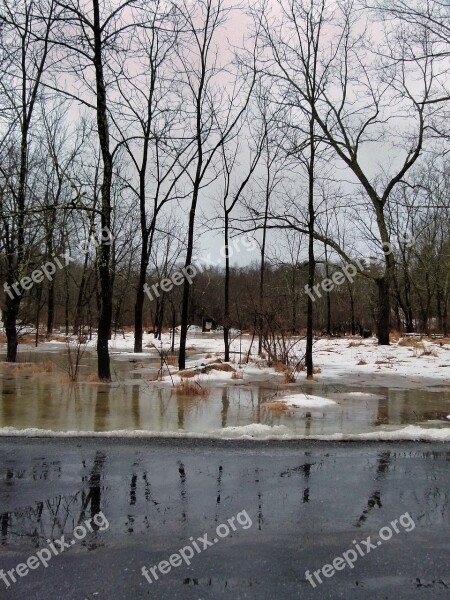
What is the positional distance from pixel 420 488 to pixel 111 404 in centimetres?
538

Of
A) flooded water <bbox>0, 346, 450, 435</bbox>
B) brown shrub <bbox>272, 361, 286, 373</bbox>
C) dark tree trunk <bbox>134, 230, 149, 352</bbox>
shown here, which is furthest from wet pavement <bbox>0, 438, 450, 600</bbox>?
dark tree trunk <bbox>134, 230, 149, 352</bbox>

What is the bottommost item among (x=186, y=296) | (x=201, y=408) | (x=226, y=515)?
(x=226, y=515)

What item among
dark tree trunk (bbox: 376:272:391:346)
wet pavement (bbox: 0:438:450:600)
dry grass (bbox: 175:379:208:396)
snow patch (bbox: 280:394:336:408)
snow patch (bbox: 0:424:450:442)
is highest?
dark tree trunk (bbox: 376:272:391:346)

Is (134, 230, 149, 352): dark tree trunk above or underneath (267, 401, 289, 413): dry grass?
above

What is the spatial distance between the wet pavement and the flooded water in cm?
89

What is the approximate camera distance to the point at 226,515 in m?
4.01

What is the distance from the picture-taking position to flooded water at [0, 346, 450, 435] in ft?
22.8

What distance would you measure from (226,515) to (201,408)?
4.26 meters

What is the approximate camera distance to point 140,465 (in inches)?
205

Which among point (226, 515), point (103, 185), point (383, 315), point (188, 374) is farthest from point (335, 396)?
point (383, 315)

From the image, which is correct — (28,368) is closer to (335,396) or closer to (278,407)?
(278,407)

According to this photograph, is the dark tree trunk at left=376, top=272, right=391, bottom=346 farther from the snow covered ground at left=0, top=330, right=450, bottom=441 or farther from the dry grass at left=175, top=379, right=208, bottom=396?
the dry grass at left=175, top=379, right=208, bottom=396

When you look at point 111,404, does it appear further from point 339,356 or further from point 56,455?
point 339,356

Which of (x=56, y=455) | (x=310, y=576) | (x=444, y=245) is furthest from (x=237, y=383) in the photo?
(x=444, y=245)
